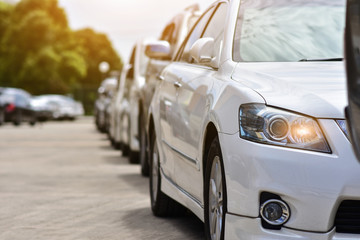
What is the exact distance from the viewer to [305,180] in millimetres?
4648

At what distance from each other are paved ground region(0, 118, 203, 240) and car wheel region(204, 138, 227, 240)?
1.03 meters

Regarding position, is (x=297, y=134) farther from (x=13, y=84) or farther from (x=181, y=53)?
(x=13, y=84)

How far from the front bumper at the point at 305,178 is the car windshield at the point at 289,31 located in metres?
Answer: 1.29

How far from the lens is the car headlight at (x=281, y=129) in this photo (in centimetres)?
474

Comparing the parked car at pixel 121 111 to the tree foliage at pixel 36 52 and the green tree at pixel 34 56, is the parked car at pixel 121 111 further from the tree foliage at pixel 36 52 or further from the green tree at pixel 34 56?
the tree foliage at pixel 36 52

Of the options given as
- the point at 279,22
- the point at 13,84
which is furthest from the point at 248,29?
the point at 13,84

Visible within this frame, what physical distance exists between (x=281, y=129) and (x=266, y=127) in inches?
3.0

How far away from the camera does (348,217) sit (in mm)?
4695

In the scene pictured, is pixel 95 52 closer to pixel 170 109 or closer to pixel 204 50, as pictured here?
pixel 170 109

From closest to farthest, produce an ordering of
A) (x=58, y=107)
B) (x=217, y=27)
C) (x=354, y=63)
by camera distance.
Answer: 1. (x=354, y=63)
2. (x=217, y=27)
3. (x=58, y=107)

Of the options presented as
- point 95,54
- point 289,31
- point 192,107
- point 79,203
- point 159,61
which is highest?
point 289,31

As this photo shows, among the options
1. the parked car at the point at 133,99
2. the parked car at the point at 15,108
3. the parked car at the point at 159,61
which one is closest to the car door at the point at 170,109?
the parked car at the point at 159,61

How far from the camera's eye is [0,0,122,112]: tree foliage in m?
69.8

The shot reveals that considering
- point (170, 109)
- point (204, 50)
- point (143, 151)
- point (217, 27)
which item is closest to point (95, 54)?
point (143, 151)
